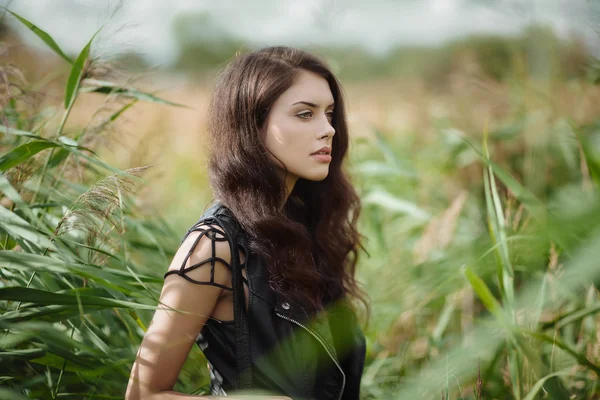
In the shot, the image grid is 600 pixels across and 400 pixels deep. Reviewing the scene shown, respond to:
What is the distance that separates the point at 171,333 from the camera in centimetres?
111

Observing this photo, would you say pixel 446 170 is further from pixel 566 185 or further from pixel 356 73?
pixel 356 73

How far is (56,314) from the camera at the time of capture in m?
1.09

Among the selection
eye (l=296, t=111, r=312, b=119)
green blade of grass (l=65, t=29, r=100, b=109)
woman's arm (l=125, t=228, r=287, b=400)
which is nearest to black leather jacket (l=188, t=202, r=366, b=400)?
woman's arm (l=125, t=228, r=287, b=400)

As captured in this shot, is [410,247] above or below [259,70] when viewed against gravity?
below

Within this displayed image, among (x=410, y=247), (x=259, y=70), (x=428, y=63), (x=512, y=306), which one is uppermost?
(x=428, y=63)

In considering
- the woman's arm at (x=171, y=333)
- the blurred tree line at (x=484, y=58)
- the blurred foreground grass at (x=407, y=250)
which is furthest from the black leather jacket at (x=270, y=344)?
the blurred tree line at (x=484, y=58)

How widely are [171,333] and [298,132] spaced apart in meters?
0.62

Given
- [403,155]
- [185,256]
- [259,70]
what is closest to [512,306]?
[185,256]

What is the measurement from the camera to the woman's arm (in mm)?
1102

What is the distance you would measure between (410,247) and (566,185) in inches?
37.4

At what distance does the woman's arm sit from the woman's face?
39 centimetres

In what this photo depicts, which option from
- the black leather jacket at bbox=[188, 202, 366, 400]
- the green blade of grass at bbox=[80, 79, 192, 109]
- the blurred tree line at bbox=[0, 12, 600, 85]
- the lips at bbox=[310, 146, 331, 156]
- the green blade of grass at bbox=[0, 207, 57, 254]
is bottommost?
the black leather jacket at bbox=[188, 202, 366, 400]

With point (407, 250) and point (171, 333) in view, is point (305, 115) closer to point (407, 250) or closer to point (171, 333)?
point (171, 333)

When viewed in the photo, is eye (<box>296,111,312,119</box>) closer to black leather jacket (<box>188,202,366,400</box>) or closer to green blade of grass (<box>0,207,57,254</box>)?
black leather jacket (<box>188,202,366,400</box>)
